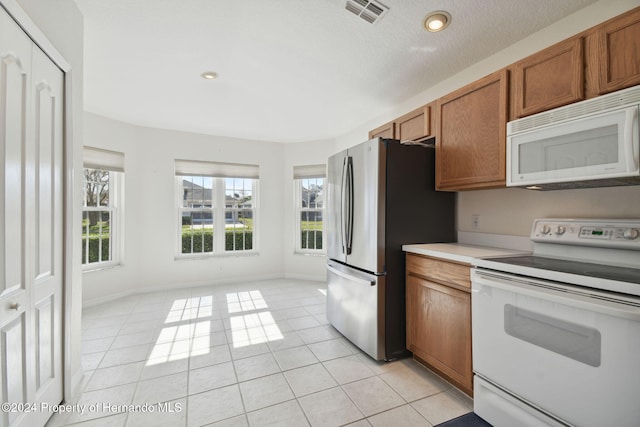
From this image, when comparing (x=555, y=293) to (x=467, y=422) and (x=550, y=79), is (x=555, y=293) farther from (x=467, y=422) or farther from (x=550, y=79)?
(x=550, y=79)

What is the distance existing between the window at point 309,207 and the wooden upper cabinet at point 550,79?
11.2 ft

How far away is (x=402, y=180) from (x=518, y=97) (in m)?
0.95

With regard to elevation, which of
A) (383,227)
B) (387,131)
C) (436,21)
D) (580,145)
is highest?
(436,21)

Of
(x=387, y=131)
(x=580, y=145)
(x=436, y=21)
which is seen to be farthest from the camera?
(x=387, y=131)

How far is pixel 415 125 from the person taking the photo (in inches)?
109

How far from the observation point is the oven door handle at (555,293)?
1132 millimetres

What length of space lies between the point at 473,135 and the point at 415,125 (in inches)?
27.5

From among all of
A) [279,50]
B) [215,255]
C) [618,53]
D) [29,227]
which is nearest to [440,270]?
[618,53]

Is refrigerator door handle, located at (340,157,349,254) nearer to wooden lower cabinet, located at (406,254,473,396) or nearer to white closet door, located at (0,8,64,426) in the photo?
wooden lower cabinet, located at (406,254,473,396)

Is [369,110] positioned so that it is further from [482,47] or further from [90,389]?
[90,389]

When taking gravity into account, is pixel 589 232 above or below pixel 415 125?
below

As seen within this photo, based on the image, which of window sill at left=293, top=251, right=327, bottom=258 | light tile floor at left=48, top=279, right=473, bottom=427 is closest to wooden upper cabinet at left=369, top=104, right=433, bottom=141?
light tile floor at left=48, top=279, right=473, bottom=427

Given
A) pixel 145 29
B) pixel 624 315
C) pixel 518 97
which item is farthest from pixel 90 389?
pixel 518 97

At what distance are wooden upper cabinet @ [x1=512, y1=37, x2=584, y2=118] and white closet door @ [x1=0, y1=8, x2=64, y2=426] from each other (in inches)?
107
